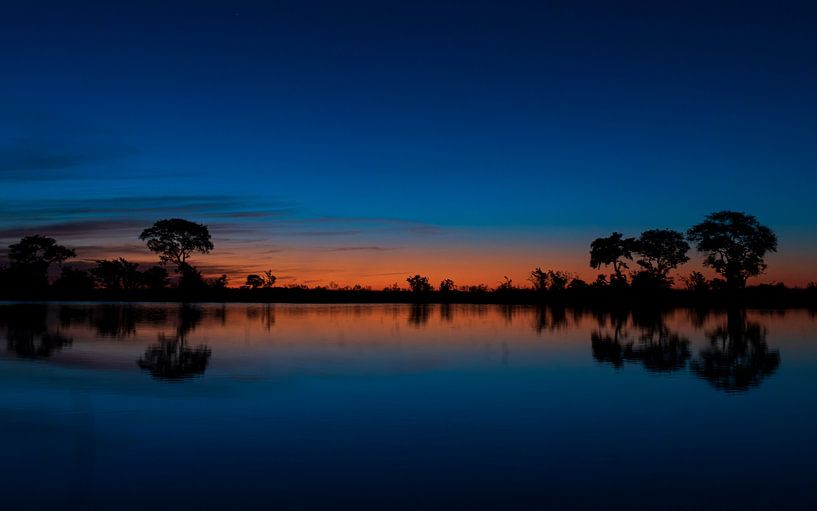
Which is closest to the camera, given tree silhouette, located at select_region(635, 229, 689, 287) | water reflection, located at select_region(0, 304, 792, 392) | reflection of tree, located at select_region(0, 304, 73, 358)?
water reflection, located at select_region(0, 304, 792, 392)

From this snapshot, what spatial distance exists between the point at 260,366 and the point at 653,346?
1624 cm

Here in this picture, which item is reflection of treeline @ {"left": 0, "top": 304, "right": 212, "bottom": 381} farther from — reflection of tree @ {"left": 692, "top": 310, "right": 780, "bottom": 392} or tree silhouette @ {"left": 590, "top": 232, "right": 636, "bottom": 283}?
tree silhouette @ {"left": 590, "top": 232, "right": 636, "bottom": 283}

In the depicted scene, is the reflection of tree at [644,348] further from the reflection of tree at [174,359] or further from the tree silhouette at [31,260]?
the tree silhouette at [31,260]

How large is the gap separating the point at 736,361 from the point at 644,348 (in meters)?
4.21

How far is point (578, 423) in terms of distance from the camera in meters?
12.7

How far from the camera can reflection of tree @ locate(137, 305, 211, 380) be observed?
18203 mm

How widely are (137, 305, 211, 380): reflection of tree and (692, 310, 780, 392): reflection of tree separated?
1416 cm

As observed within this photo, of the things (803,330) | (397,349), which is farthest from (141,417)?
(803,330)

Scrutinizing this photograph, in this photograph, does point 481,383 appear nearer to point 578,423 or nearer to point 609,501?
point 578,423

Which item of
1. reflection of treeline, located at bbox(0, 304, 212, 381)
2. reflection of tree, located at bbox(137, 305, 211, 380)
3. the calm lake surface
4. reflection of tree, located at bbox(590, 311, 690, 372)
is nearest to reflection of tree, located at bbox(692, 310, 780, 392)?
the calm lake surface

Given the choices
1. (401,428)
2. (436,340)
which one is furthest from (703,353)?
(401,428)

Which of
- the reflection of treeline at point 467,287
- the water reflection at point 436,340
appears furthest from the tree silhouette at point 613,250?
the water reflection at point 436,340

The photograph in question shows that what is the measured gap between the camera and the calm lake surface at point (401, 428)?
335 inches

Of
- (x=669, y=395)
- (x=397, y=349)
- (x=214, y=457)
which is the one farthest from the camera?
(x=397, y=349)
